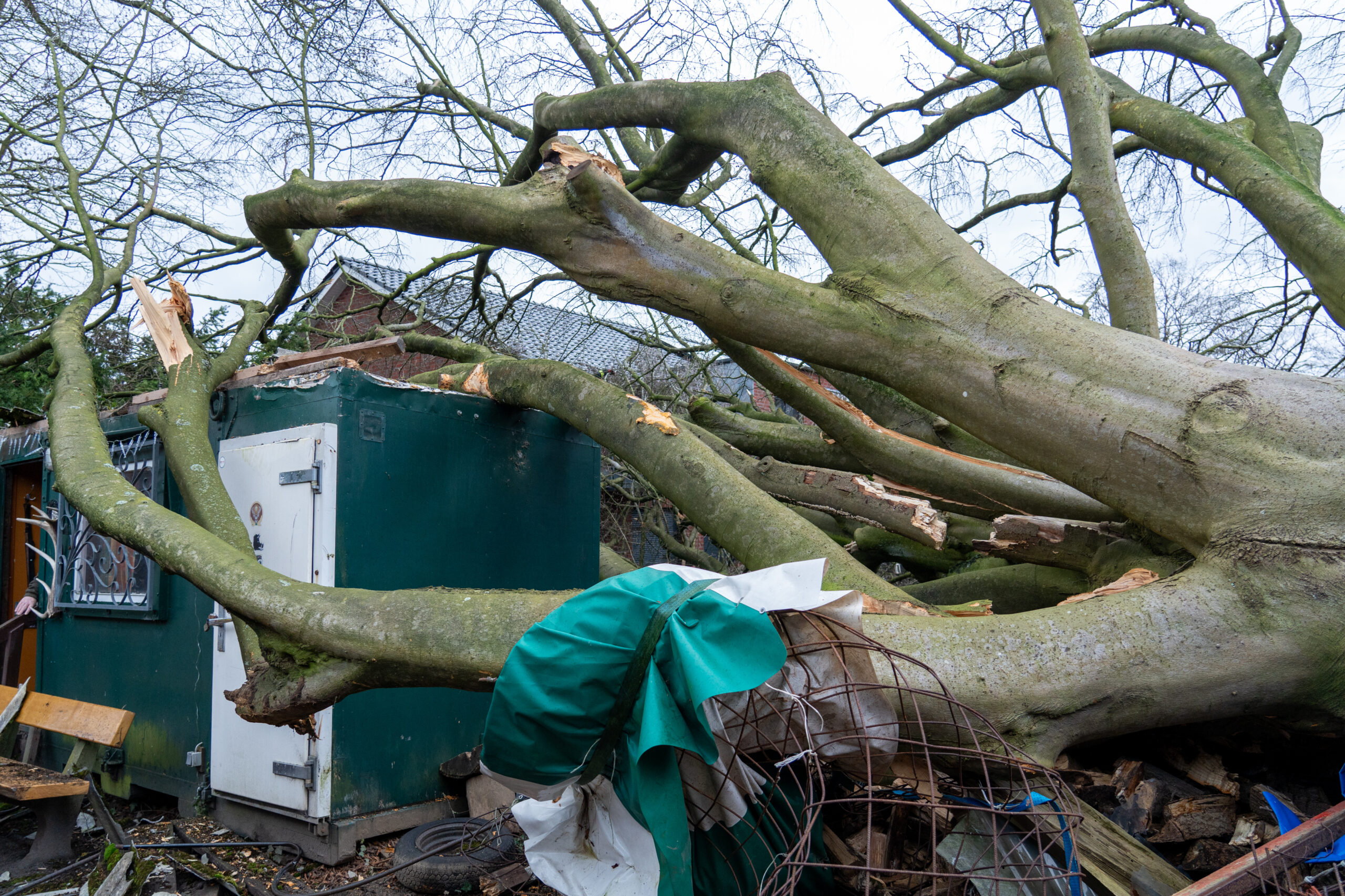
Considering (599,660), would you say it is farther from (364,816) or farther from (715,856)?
(364,816)

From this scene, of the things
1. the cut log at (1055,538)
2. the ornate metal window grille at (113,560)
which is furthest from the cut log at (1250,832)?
the ornate metal window grille at (113,560)

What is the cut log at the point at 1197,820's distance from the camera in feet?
9.09

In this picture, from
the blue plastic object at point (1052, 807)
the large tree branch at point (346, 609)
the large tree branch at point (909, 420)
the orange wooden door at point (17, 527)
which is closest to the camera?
the blue plastic object at point (1052, 807)

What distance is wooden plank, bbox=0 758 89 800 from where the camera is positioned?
4203 millimetres

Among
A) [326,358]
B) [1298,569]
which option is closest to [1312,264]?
[1298,569]

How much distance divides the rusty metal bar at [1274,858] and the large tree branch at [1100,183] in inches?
94.0

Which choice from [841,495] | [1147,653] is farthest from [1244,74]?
[1147,653]

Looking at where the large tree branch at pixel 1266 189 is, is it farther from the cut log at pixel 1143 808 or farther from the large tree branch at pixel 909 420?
the cut log at pixel 1143 808

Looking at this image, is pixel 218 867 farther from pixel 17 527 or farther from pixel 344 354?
pixel 17 527

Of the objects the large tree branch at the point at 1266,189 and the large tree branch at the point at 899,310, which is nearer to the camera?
the large tree branch at the point at 899,310

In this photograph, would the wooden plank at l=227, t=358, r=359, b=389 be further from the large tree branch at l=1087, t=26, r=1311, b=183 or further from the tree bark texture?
the large tree branch at l=1087, t=26, r=1311, b=183

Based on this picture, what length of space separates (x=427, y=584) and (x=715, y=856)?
10.2ft

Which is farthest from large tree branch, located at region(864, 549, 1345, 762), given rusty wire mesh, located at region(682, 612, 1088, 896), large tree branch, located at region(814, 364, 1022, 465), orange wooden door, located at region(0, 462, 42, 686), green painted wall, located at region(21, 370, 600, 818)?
orange wooden door, located at region(0, 462, 42, 686)

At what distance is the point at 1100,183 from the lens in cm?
419
